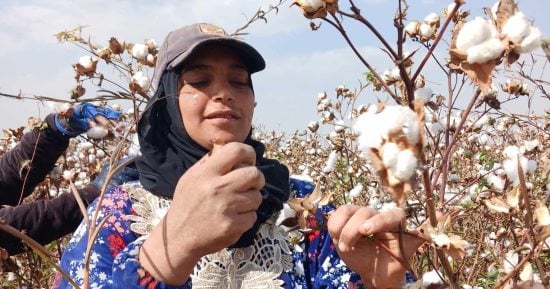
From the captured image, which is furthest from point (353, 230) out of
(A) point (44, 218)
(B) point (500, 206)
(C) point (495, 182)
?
(A) point (44, 218)

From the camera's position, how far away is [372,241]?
79 centimetres

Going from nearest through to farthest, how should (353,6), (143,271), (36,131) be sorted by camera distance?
(353,6) < (143,271) < (36,131)

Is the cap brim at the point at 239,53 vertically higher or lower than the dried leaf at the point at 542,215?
higher

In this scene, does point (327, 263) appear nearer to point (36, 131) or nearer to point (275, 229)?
point (275, 229)

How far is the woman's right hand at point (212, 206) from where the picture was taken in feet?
2.82

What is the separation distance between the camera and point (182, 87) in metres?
1.30

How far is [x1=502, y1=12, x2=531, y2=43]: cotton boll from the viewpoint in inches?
22.1

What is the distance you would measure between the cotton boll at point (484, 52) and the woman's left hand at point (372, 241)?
0.15 metres

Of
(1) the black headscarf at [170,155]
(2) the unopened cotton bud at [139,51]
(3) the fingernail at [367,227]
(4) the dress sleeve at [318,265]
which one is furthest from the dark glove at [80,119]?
(3) the fingernail at [367,227]

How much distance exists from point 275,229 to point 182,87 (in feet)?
1.20

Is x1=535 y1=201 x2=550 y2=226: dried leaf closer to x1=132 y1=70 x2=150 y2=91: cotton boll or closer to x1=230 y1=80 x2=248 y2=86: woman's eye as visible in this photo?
x1=132 y1=70 x2=150 y2=91: cotton boll

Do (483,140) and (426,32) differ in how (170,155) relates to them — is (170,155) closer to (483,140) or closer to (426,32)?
(426,32)

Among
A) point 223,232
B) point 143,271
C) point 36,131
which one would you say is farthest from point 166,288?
point 36,131

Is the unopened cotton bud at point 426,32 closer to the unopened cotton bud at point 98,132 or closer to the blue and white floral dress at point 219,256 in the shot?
the blue and white floral dress at point 219,256
